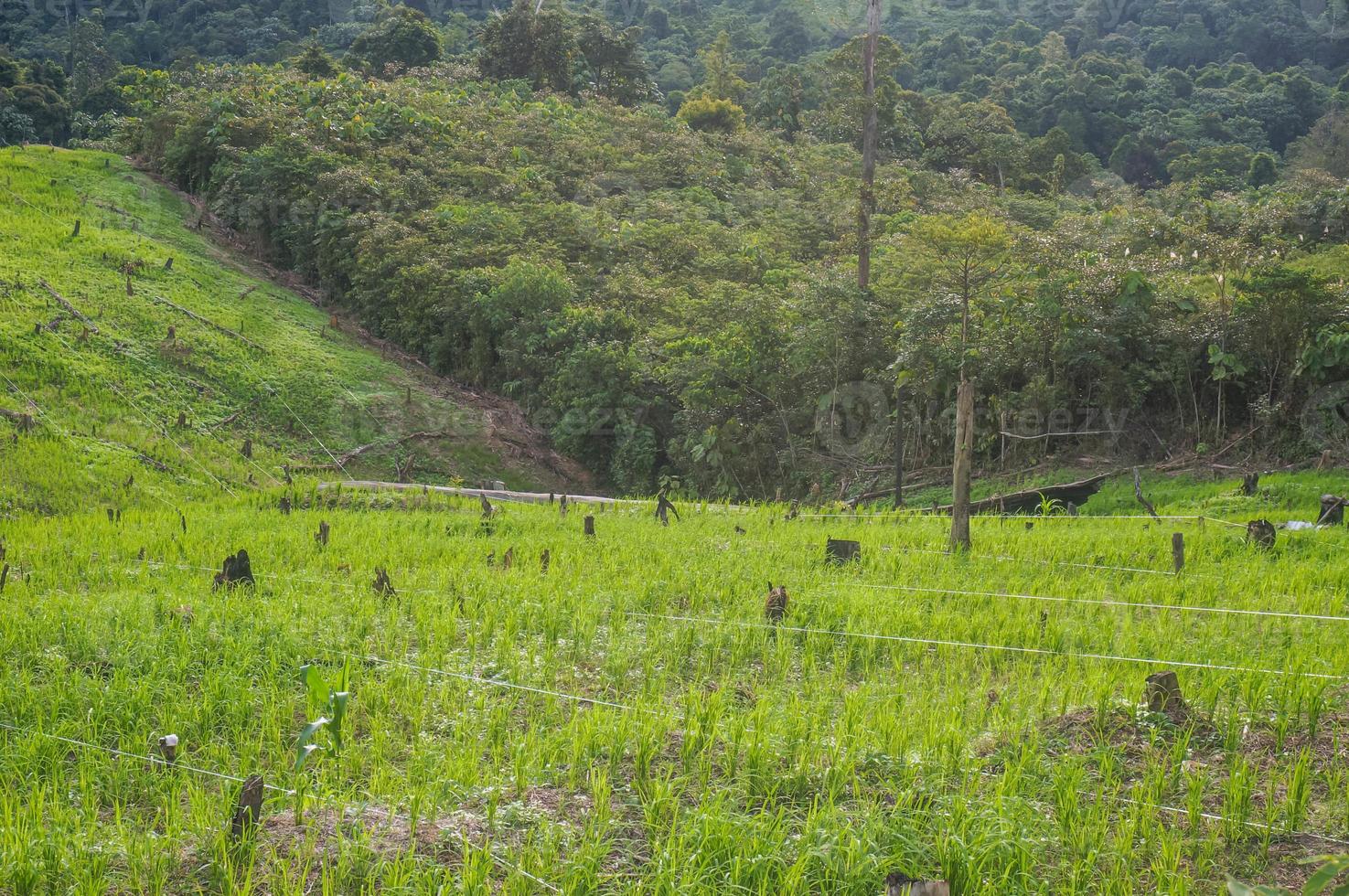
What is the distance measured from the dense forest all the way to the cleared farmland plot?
7.67 meters

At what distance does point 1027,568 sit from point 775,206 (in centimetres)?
2147

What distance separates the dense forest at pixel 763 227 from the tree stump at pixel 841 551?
5.80 metres

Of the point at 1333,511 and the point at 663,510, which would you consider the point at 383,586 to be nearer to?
the point at 663,510

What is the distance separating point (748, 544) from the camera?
874cm

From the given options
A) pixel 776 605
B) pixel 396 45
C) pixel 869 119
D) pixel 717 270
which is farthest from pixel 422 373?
pixel 396 45

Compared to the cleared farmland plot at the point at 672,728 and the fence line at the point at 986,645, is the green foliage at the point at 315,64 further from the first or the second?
the fence line at the point at 986,645

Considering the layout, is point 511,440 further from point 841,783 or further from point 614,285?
point 841,783

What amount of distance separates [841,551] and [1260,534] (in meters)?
3.56

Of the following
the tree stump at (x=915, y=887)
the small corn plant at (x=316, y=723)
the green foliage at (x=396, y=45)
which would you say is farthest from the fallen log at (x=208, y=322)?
the green foliage at (x=396, y=45)

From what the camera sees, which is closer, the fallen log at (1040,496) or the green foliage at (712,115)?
the fallen log at (1040,496)

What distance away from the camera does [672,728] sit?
13.6ft

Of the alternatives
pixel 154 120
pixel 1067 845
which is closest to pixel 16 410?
pixel 1067 845

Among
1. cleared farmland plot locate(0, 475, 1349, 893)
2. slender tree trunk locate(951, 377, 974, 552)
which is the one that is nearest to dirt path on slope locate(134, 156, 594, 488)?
slender tree trunk locate(951, 377, 974, 552)

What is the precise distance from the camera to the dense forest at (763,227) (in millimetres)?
14477
